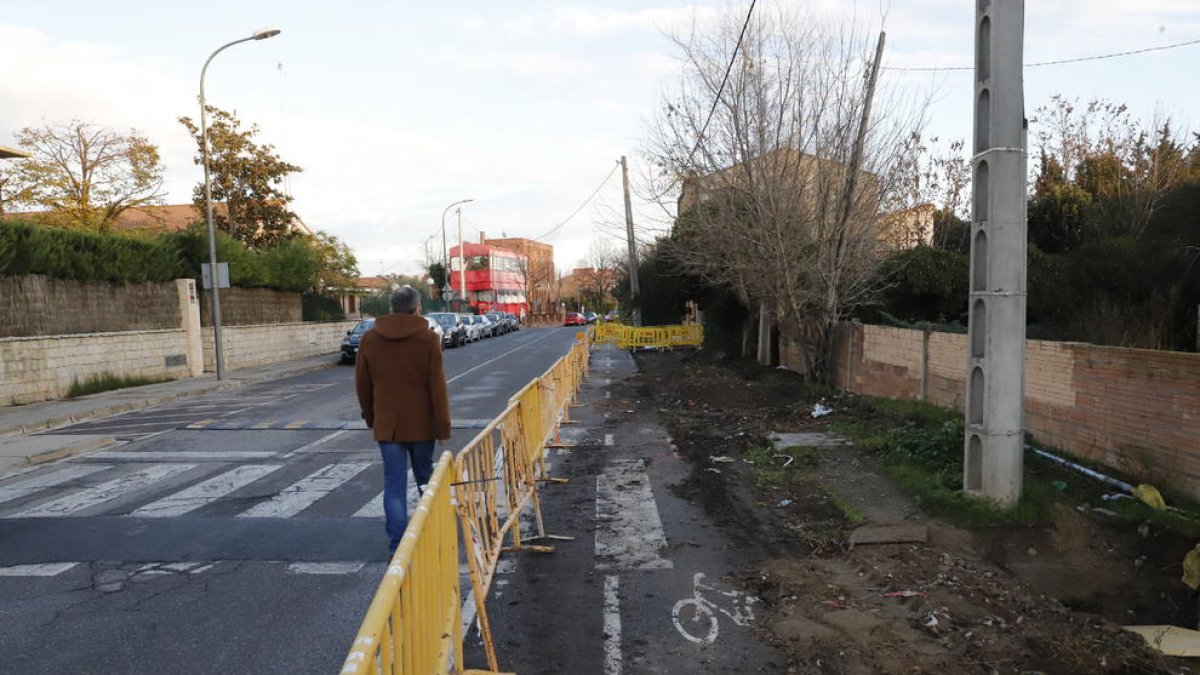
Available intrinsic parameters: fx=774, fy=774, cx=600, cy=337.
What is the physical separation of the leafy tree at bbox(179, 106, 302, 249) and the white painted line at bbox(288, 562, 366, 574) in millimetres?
28949

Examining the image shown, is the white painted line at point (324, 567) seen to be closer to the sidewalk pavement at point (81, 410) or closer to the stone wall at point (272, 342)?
the sidewalk pavement at point (81, 410)

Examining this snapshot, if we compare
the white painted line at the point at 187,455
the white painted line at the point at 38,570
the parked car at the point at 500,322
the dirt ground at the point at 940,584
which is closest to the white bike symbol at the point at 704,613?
the dirt ground at the point at 940,584

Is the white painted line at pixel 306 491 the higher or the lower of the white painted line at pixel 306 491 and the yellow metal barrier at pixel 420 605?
the lower

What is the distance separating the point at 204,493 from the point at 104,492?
115 centimetres

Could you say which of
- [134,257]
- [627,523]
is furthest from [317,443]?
[134,257]

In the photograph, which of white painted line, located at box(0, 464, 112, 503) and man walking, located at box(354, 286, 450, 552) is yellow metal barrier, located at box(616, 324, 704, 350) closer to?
white painted line, located at box(0, 464, 112, 503)

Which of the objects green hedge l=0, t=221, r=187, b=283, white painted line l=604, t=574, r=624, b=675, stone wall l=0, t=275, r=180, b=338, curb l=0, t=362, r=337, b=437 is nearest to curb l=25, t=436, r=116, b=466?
curb l=0, t=362, r=337, b=437

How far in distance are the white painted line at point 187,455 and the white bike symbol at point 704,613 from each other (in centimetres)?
687

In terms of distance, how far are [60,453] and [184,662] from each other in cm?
806

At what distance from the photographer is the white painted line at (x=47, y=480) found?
27.0ft

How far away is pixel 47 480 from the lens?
8.92 meters

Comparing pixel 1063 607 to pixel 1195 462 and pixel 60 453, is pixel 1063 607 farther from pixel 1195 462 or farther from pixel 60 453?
pixel 60 453

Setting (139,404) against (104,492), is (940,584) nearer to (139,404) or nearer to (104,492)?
(104,492)

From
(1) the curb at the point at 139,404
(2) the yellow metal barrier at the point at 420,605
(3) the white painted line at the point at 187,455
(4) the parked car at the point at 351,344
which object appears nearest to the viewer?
(2) the yellow metal barrier at the point at 420,605
